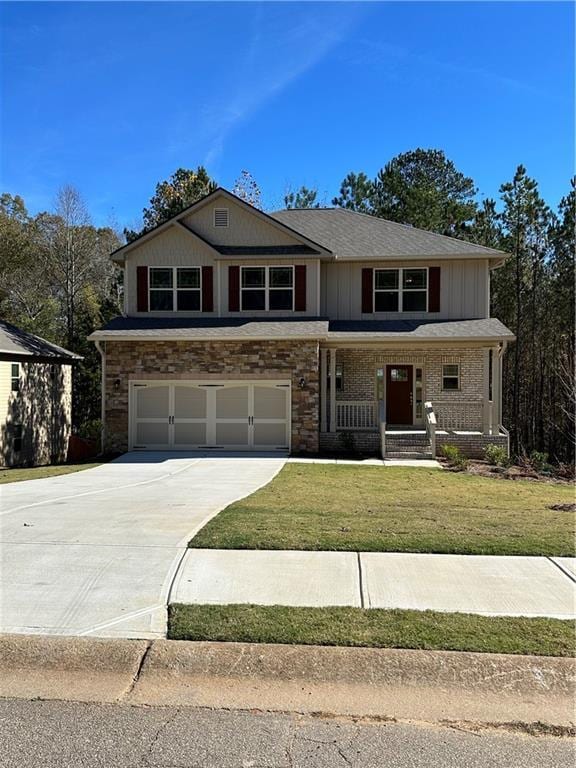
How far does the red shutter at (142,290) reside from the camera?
19703mm

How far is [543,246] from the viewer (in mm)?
28281

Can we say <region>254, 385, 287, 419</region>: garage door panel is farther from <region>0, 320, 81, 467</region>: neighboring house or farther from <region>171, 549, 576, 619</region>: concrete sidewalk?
<region>171, 549, 576, 619</region>: concrete sidewalk

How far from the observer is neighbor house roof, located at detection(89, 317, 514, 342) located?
681 inches

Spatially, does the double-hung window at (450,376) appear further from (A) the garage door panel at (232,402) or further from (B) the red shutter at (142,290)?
(B) the red shutter at (142,290)

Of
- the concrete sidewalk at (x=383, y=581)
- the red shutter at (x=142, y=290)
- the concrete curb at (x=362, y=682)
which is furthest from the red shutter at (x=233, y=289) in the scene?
the concrete curb at (x=362, y=682)

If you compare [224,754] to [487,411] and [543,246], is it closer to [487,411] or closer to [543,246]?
[487,411]

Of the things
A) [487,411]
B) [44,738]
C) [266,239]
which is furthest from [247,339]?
[44,738]

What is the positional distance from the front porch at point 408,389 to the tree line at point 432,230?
5861mm

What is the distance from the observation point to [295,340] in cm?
1720

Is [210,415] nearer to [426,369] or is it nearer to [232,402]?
[232,402]

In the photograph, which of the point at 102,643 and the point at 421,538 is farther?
the point at 421,538

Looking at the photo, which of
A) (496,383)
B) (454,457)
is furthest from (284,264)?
(454,457)

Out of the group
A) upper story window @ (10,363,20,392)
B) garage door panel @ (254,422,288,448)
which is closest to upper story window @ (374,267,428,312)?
garage door panel @ (254,422,288,448)

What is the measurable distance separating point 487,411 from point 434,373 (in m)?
2.94
